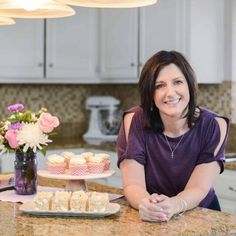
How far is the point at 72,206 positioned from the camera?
193cm

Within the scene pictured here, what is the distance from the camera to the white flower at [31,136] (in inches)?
86.7

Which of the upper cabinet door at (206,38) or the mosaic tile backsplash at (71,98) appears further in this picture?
the mosaic tile backsplash at (71,98)

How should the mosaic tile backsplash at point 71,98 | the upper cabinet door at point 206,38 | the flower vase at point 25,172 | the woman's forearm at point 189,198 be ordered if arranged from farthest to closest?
the mosaic tile backsplash at point 71,98 < the upper cabinet door at point 206,38 < the flower vase at point 25,172 < the woman's forearm at point 189,198

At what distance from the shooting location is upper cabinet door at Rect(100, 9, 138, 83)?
4575 millimetres

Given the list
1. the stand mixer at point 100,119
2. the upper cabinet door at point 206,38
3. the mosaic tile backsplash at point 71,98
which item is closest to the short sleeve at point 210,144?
the upper cabinet door at point 206,38

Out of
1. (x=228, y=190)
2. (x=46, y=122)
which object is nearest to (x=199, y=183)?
(x=46, y=122)

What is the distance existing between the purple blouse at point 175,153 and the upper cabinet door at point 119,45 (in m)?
2.36

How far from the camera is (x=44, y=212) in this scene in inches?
76.3

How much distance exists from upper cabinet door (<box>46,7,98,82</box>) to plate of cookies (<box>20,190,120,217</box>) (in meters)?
2.74

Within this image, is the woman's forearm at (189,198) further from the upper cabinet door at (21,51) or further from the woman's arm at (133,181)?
the upper cabinet door at (21,51)

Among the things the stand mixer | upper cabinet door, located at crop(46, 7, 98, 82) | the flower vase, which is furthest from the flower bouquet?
the stand mixer

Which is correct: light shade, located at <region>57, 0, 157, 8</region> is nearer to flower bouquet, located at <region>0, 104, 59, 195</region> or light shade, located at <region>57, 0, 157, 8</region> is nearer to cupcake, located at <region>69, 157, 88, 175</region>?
flower bouquet, located at <region>0, 104, 59, 195</region>

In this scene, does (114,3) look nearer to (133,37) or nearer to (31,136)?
(31,136)

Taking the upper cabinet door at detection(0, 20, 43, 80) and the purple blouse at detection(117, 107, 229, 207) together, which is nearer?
the purple blouse at detection(117, 107, 229, 207)
